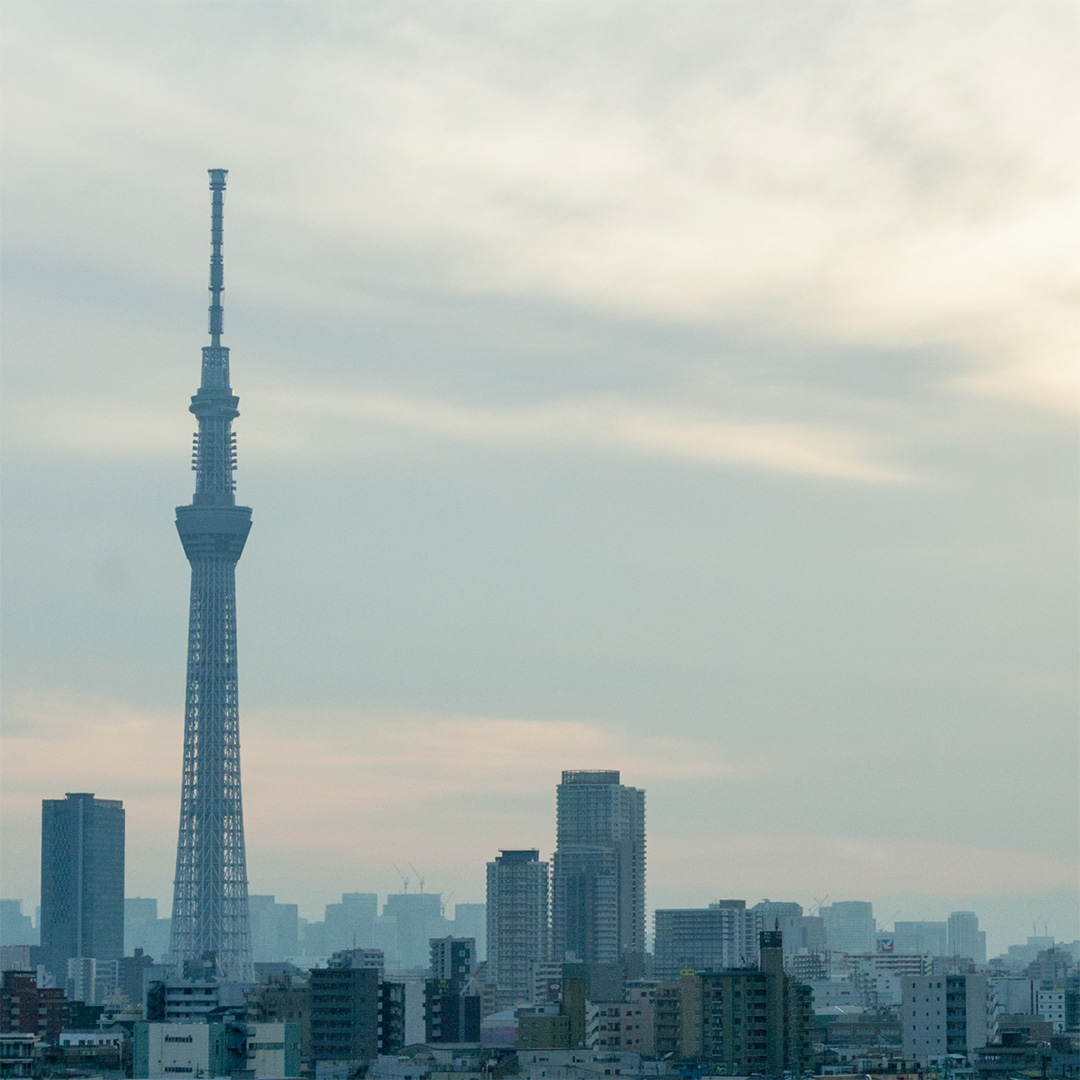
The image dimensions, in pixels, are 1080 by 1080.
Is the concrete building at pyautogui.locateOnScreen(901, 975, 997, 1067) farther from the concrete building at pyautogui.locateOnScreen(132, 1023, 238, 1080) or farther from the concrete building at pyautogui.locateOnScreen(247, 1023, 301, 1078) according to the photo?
the concrete building at pyautogui.locateOnScreen(132, 1023, 238, 1080)

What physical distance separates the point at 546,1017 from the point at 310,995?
47.6 ft

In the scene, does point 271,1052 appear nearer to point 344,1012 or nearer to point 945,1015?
point 344,1012

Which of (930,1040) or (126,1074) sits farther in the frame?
(930,1040)

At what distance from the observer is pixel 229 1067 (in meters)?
110

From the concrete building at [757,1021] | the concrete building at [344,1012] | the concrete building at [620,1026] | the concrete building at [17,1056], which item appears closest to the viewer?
the concrete building at [17,1056]

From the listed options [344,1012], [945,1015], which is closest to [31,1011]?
[344,1012]

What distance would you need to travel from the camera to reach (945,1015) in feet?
509

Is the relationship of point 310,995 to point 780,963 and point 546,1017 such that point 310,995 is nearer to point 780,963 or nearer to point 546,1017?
point 546,1017

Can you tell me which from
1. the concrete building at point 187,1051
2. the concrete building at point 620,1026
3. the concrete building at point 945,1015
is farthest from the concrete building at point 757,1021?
the concrete building at point 187,1051

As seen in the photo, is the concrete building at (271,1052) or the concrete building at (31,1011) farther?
the concrete building at (31,1011)

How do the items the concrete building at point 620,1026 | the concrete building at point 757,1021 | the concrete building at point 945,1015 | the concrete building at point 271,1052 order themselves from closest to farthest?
the concrete building at point 271,1052, the concrete building at point 757,1021, the concrete building at point 620,1026, the concrete building at point 945,1015

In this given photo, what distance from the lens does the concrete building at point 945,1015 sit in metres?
152

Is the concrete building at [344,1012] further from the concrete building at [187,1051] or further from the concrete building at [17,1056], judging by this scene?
the concrete building at [187,1051]

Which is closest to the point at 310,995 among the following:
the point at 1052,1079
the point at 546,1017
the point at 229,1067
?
the point at 546,1017
